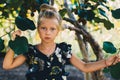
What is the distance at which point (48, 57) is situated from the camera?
169cm

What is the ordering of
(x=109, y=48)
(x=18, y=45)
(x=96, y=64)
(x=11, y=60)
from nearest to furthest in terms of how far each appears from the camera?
(x=18, y=45), (x=109, y=48), (x=11, y=60), (x=96, y=64)

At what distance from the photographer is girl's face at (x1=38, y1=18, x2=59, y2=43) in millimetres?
1564

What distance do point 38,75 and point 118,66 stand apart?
0.42 meters

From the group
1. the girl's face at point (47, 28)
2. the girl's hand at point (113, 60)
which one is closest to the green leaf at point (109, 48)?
the girl's hand at point (113, 60)

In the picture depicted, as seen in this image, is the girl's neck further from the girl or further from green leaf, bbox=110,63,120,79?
green leaf, bbox=110,63,120,79

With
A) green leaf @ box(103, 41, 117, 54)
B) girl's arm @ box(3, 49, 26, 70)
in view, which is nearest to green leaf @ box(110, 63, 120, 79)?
green leaf @ box(103, 41, 117, 54)

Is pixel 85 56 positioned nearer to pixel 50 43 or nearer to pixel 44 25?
pixel 50 43

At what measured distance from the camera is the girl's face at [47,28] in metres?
1.56

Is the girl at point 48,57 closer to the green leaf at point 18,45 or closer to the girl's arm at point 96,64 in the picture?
the girl's arm at point 96,64

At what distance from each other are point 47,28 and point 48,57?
0.18 m

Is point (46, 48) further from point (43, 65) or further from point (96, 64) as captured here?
point (96, 64)

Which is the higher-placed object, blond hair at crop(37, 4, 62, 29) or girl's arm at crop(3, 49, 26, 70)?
blond hair at crop(37, 4, 62, 29)

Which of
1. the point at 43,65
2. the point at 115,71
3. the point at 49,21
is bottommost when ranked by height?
the point at 43,65

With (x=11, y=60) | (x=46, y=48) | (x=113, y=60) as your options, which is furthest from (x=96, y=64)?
(x=11, y=60)
